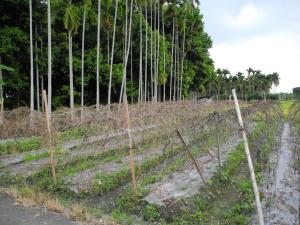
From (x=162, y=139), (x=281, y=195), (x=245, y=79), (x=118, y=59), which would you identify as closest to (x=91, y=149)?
(x=162, y=139)

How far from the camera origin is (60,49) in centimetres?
3378

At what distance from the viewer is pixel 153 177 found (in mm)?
9219

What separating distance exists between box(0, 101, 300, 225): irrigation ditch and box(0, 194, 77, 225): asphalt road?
0.25 m

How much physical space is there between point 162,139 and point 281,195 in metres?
7.21

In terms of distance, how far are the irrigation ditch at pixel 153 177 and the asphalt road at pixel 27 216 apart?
25 cm

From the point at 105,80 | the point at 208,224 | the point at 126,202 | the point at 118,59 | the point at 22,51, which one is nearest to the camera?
the point at 208,224

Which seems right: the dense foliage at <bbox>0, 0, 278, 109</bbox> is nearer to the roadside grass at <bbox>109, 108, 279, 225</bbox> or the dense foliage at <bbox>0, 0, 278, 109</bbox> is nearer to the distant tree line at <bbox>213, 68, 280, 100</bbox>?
the roadside grass at <bbox>109, 108, 279, 225</bbox>

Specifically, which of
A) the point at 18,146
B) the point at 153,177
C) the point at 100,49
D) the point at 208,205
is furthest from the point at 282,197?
the point at 100,49

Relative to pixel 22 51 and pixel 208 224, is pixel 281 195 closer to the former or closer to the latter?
pixel 208 224

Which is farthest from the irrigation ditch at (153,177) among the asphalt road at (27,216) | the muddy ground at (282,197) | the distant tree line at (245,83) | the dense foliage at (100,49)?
the distant tree line at (245,83)

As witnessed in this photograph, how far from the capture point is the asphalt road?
22.0 feet

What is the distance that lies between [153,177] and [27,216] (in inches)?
126

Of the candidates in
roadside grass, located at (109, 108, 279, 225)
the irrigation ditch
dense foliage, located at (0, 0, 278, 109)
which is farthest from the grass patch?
dense foliage, located at (0, 0, 278, 109)

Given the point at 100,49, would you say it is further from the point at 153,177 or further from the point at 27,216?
the point at 27,216
